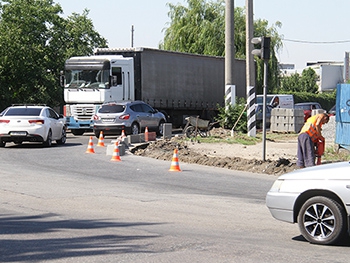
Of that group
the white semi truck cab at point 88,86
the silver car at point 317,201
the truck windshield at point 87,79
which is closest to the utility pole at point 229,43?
the white semi truck cab at point 88,86

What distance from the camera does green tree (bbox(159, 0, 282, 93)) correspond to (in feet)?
187

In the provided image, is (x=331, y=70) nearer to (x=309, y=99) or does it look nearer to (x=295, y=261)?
(x=309, y=99)

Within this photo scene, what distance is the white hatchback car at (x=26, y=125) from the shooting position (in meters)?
24.3

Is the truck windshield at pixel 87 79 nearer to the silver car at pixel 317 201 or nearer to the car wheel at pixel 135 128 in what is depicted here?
the car wheel at pixel 135 128

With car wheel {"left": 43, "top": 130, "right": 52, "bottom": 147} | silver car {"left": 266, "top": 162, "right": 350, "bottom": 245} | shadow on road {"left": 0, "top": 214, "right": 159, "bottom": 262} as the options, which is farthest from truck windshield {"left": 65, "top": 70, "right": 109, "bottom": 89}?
silver car {"left": 266, "top": 162, "right": 350, "bottom": 245}

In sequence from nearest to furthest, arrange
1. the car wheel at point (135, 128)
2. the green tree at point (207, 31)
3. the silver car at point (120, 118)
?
the silver car at point (120, 118) → the car wheel at point (135, 128) → the green tree at point (207, 31)

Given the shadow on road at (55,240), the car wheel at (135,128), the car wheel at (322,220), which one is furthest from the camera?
the car wheel at (135,128)

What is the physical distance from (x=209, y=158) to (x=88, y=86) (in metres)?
13.1

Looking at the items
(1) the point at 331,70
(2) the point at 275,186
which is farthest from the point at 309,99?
(2) the point at 275,186

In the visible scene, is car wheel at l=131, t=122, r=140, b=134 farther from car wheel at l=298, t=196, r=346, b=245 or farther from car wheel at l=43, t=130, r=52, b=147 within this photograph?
car wheel at l=298, t=196, r=346, b=245

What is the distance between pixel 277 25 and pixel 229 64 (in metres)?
→ 30.8

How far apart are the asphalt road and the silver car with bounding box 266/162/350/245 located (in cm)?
22

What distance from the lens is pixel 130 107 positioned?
30.4 meters

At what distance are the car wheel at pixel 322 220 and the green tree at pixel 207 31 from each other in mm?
47745
